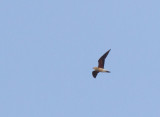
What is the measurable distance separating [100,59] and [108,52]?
1653mm

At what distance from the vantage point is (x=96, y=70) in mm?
45750

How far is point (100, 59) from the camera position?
147ft

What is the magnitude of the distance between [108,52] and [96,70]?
11.1 feet

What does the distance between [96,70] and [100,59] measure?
5.98 ft

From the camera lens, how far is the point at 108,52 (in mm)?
44000
